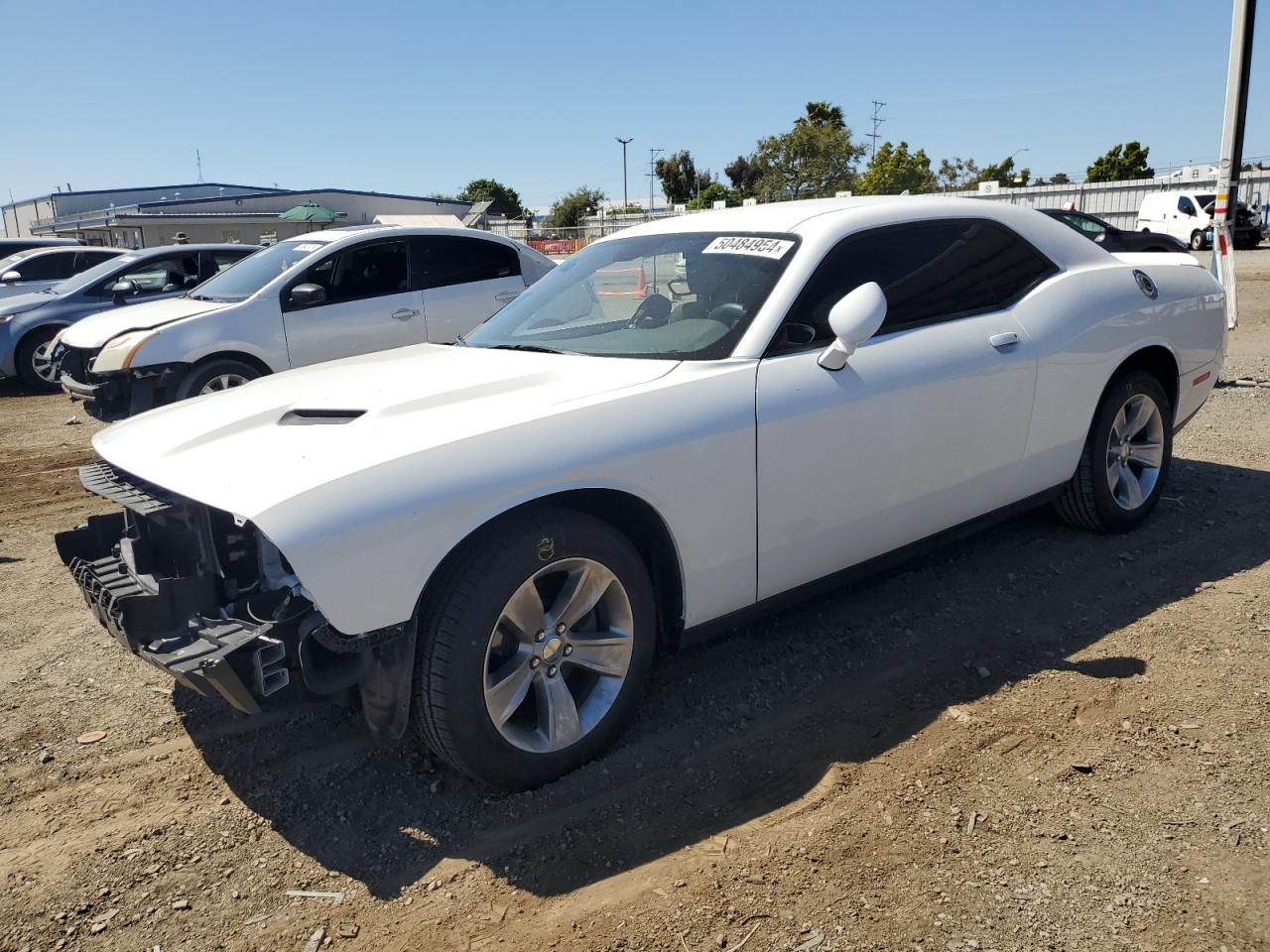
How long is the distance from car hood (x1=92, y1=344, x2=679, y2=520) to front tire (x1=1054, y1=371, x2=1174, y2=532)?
2408mm

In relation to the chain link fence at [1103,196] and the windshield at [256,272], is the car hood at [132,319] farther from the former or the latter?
the chain link fence at [1103,196]

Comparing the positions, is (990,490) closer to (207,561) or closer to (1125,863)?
(1125,863)

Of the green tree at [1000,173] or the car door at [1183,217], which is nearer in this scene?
the car door at [1183,217]

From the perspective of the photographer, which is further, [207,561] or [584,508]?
[584,508]

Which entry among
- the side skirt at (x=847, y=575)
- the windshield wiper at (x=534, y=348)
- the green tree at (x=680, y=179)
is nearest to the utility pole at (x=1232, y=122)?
the side skirt at (x=847, y=575)

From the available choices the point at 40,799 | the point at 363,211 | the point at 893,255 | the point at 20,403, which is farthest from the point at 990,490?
the point at 363,211

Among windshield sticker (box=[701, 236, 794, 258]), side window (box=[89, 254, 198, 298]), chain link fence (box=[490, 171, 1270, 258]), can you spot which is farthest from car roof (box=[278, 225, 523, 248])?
chain link fence (box=[490, 171, 1270, 258])

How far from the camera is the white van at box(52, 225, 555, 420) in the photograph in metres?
7.43

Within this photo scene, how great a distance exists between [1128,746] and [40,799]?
3.40m

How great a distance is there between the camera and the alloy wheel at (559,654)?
2738 millimetres

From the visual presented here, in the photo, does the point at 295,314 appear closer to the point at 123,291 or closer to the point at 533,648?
the point at 123,291

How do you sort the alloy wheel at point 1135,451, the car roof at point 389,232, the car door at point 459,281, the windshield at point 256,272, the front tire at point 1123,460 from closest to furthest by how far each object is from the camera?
the front tire at point 1123,460
the alloy wheel at point 1135,451
the windshield at point 256,272
the car roof at point 389,232
the car door at point 459,281

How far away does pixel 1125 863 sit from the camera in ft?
8.07

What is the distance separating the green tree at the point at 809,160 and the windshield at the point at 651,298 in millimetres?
54839
